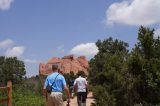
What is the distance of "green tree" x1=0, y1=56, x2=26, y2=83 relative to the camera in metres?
87.1

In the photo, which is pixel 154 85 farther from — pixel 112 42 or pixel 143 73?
pixel 112 42

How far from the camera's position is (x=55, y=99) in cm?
1247

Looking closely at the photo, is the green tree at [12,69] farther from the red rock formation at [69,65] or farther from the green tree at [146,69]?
the green tree at [146,69]

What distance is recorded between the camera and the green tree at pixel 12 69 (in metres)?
87.1

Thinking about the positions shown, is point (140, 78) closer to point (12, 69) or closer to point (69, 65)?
point (12, 69)

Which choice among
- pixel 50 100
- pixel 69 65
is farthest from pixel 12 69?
pixel 50 100

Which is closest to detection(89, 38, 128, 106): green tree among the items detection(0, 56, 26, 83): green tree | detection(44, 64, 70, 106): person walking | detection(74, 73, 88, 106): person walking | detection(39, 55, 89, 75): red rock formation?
detection(74, 73, 88, 106): person walking

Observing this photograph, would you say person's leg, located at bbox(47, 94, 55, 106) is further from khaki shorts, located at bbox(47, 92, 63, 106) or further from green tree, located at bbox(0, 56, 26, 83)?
green tree, located at bbox(0, 56, 26, 83)

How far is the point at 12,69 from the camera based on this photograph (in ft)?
298

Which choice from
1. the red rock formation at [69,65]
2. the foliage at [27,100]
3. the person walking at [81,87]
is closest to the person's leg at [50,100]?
the person walking at [81,87]

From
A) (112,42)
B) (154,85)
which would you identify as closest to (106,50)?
(112,42)

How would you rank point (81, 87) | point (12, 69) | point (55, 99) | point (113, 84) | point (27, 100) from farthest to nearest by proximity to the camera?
point (12, 69), point (27, 100), point (113, 84), point (81, 87), point (55, 99)

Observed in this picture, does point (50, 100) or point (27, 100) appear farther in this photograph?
point (27, 100)

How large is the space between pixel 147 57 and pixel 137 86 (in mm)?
1242
